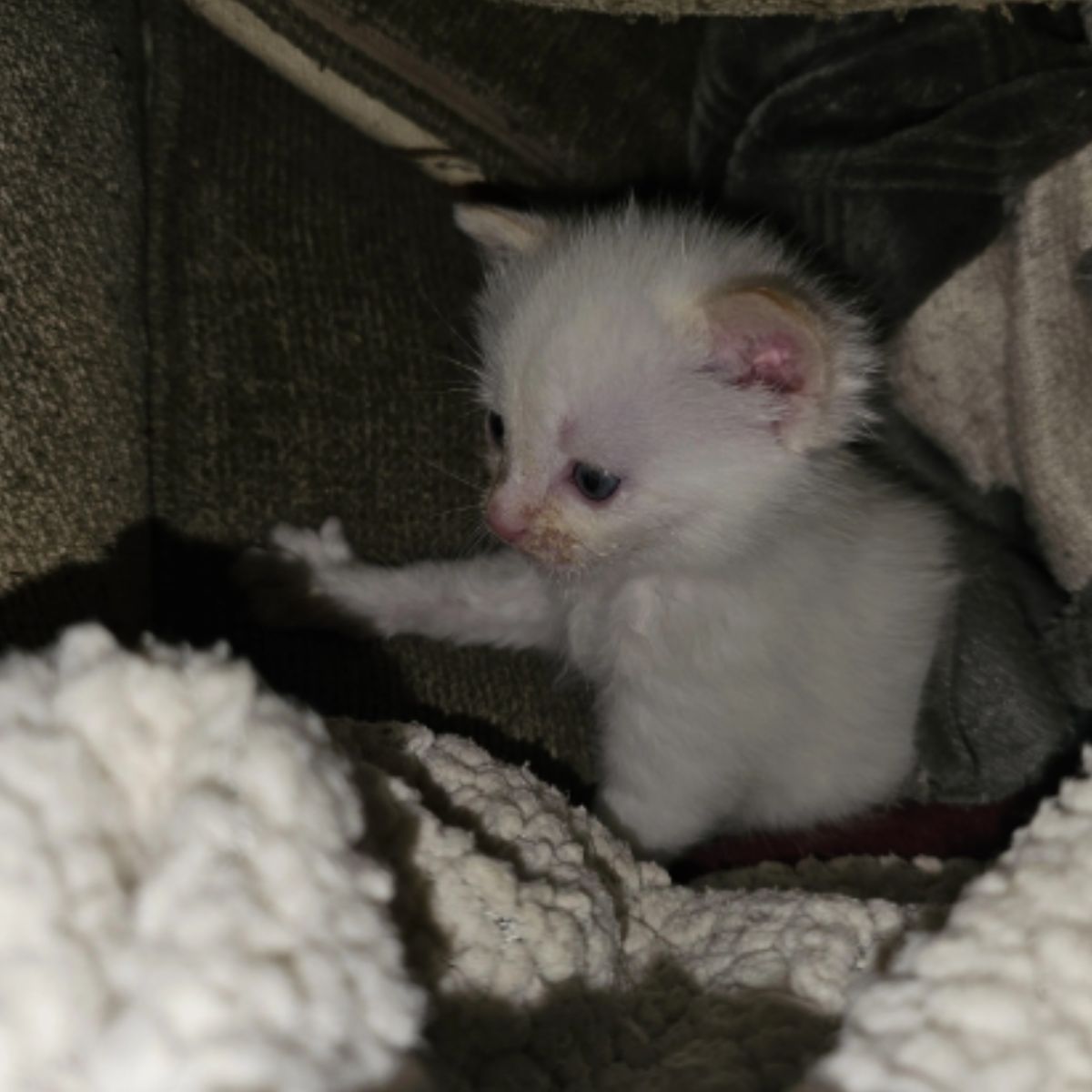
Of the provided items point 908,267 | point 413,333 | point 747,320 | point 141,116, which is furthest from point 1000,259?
point 141,116

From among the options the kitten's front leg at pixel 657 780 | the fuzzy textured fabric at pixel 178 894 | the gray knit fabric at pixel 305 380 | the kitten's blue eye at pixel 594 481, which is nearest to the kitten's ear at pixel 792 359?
the kitten's blue eye at pixel 594 481

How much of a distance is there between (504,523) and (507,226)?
0.44 m

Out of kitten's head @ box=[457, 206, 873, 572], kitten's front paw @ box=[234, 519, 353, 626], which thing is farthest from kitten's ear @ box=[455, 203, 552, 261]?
kitten's front paw @ box=[234, 519, 353, 626]

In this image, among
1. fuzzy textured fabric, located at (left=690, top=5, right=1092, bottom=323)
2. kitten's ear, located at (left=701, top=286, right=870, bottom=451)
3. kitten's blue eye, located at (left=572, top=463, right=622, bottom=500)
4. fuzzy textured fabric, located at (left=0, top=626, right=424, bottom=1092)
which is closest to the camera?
fuzzy textured fabric, located at (left=0, top=626, right=424, bottom=1092)

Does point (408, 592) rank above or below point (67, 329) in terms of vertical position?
A: below

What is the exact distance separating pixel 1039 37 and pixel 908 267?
0.35 m

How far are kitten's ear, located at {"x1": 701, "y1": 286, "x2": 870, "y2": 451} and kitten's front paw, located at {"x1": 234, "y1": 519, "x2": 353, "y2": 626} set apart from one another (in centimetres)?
61

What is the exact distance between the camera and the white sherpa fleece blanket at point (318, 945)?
66 centimetres

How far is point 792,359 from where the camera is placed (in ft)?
5.32

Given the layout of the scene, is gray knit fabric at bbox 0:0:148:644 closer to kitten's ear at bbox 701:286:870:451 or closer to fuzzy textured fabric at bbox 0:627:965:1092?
fuzzy textured fabric at bbox 0:627:965:1092

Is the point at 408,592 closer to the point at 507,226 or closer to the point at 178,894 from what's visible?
the point at 507,226

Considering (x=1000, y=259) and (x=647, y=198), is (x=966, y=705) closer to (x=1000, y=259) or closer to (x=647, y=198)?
(x=1000, y=259)

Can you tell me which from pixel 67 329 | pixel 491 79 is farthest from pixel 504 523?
pixel 491 79

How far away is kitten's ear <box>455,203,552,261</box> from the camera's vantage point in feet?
6.08
